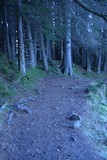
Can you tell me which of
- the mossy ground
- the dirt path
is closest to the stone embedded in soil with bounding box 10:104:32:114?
the dirt path

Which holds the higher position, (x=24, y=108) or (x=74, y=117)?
(x=24, y=108)

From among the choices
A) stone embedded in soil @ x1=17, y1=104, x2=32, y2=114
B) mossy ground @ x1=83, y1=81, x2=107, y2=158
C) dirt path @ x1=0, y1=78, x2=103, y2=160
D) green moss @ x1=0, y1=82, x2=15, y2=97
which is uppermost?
green moss @ x1=0, y1=82, x2=15, y2=97

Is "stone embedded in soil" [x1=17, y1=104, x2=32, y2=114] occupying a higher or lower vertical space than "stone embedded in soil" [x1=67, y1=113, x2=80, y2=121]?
higher

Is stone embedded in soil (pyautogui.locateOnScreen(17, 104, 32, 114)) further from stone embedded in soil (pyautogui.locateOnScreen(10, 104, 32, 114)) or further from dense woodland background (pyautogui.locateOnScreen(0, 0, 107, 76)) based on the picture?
dense woodland background (pyautogui.locateOnScreen(0, 0, 107, 76))

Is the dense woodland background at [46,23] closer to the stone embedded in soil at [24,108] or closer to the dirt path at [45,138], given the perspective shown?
the dirt path at [45,138]

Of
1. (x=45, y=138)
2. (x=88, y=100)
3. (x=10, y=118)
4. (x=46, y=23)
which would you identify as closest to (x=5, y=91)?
(x=10, y=118)

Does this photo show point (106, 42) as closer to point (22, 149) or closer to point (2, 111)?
point (2, 111)

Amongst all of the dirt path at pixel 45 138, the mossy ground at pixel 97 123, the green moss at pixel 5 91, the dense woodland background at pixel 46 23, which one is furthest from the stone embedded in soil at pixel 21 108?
the dense woodland background at pixel 46 23

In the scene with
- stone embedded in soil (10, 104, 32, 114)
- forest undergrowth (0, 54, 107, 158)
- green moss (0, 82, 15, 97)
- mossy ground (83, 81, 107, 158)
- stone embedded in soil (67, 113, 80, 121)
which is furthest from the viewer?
green moss (0, 82, 15, 97)

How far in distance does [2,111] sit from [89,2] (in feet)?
15.6

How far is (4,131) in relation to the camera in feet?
19.0

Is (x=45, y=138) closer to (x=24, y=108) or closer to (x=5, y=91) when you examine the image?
(x=24, y=108)

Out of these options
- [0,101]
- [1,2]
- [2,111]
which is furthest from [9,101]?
[1,2]

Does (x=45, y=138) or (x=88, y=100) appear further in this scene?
(x=88, y=100)
